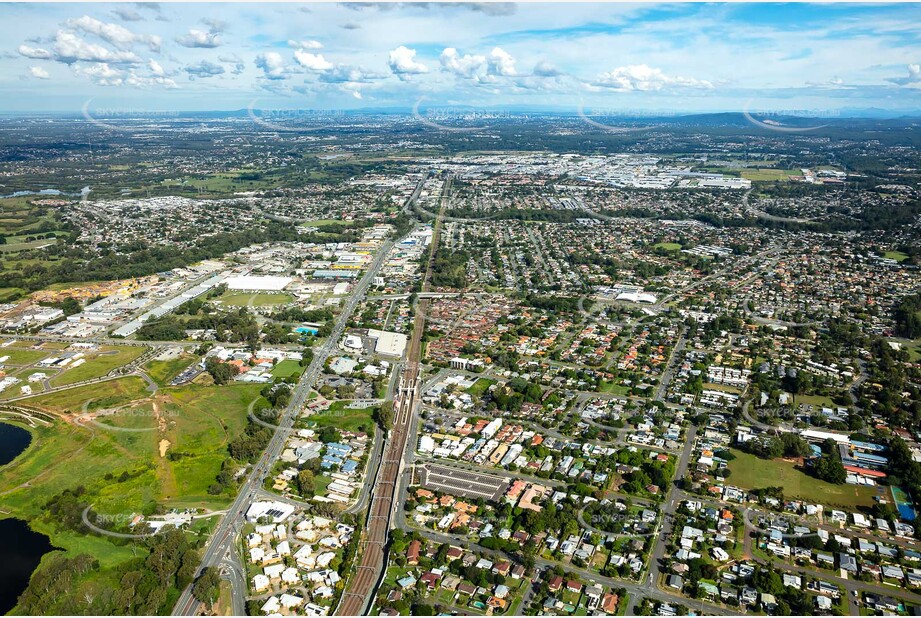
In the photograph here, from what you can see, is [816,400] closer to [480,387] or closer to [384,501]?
[480,387]

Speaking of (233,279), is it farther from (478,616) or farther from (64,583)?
(478,616)

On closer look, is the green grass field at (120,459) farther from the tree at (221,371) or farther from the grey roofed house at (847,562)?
the grey roofed house at (847,562)

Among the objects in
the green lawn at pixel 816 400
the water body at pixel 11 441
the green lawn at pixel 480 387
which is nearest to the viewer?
the water body at pixel 11 441

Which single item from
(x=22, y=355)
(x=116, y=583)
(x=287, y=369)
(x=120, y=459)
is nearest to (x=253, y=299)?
(x=287, y=369)

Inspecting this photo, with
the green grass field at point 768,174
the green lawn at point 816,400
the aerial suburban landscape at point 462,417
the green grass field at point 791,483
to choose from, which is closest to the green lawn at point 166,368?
the aerial suburban landscape at point 462,417

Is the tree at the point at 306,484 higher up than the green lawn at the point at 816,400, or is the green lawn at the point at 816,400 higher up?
the tree at the point at 306,484

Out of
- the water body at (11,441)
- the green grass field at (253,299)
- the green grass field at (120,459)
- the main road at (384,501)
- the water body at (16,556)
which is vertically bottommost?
the water body at (16,556)
